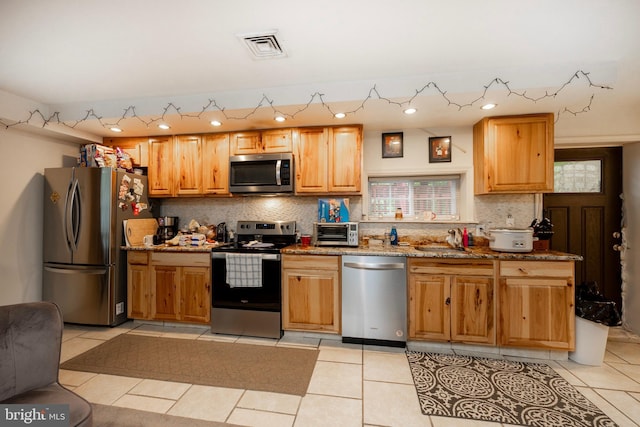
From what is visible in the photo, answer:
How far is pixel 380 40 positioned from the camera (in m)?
1.90

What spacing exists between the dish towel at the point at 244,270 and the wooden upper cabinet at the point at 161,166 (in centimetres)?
136

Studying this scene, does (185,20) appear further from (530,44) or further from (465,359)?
(465,359)

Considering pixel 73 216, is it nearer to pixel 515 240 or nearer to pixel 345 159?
pixel 345 159

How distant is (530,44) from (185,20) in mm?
2318

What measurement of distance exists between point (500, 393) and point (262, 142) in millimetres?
3161

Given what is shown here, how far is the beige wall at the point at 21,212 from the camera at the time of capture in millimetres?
2879

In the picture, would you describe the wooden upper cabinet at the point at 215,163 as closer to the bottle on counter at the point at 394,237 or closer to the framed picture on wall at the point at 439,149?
the bottle on counter at the point at 394,237

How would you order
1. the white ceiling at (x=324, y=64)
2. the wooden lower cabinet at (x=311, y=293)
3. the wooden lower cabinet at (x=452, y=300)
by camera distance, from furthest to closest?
1. the wooden lower cabinet at (x=311, y=293)
2. the wooden lower cabinet at (x=452, y=300)
3. the white ceiling at (x=324, y=64)

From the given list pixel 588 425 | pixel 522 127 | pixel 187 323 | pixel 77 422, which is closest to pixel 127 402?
pixel 77 422

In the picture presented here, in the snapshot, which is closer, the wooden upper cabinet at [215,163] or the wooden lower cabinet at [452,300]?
the wooden lower cabinet at [452,300]

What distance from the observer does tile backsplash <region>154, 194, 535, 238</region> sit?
3.12 metres

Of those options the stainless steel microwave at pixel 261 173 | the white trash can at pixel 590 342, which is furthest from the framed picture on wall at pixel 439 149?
the white trash can at pixel 590 342

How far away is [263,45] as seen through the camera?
1.94 meters

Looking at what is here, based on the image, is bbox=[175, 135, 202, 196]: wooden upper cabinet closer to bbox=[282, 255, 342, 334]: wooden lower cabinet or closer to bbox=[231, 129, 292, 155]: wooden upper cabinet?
bbox=[231, 129, 292, 155]: wooden upper cabinet
